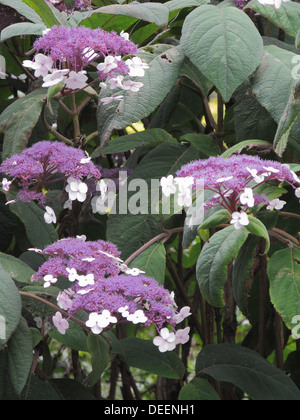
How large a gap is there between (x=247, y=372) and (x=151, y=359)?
16 centimetres

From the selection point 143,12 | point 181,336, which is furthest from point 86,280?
point 143,12

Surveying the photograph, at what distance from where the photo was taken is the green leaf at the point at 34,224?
100 centimetres

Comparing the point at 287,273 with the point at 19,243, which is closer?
the point at 287,273

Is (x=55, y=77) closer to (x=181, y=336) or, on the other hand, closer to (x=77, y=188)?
(x=77, y=188)

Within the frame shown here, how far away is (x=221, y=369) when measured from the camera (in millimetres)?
995

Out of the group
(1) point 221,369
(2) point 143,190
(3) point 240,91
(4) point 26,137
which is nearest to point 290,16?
(3) point 240,91

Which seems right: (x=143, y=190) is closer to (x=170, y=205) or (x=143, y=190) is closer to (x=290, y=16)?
(x=170, y=205)

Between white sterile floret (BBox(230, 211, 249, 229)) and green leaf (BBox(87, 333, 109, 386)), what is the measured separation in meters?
0.23

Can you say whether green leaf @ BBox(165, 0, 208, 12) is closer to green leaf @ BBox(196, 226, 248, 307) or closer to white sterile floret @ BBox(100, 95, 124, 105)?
white sterile floret @ BBox(100, 95, 124, 105)

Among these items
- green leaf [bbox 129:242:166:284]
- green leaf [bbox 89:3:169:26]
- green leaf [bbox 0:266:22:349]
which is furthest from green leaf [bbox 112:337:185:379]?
green leaf [bbox 89:3:169:26]

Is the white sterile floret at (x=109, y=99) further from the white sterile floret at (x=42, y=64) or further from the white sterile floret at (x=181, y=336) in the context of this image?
the white sterile floret at (x=181, y=336)

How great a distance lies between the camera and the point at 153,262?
940mm

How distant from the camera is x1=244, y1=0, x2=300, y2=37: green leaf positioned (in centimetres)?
104
